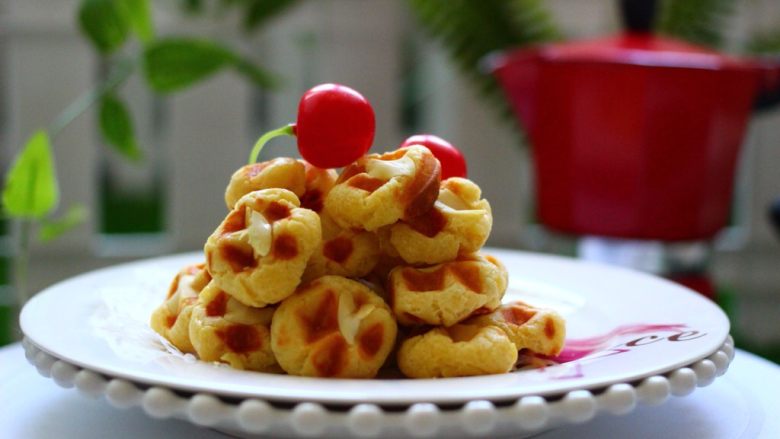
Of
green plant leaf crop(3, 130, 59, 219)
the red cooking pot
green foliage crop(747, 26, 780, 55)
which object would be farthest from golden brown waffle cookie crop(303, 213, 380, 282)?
green foliage crop(747, 26, 780, 55)

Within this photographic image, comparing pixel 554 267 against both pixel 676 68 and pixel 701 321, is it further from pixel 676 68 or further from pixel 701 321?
pixel 676 68

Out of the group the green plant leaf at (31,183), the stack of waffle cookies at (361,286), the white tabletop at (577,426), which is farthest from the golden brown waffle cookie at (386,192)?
the green plant leaf at (31,183)

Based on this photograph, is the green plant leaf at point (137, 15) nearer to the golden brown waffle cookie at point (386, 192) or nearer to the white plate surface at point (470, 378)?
the white plate surface at point (470, 378)

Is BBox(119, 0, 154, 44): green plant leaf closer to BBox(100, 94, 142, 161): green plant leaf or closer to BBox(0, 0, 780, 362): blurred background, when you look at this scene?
BBox(100, 94, 142, 161): green plant leaf

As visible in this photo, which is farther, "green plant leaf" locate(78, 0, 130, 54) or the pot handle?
the pot handle

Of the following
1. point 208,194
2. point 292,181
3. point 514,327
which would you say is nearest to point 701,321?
point 514,327

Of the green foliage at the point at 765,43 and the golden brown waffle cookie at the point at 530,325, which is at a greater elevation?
the green foliage at the point at 765,43
